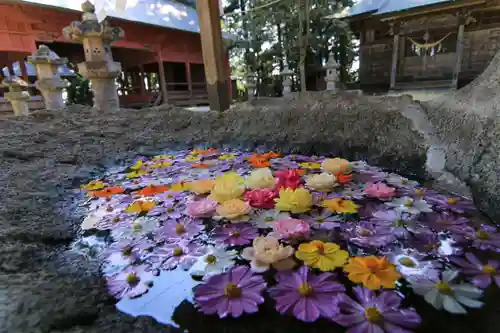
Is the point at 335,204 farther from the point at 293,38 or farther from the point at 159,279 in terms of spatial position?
the point at 293,38

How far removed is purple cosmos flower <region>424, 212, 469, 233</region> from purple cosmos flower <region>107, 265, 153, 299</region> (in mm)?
1076

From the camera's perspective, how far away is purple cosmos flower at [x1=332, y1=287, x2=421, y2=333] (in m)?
0.72

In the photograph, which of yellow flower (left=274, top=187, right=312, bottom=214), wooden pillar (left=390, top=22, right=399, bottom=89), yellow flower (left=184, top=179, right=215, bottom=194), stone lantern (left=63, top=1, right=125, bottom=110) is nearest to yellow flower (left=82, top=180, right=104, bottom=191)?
yellow flower (left=184, top=179, right=215, bottom=194)

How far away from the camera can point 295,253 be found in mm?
1044

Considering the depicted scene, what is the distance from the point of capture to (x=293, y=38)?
40.0 ft

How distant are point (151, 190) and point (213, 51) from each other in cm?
228

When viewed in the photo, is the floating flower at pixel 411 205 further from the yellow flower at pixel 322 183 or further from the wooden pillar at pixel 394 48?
the wooden pillar at pixel 394 48

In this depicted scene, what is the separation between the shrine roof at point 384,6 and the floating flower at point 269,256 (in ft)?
31.4

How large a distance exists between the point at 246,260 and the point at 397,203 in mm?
823

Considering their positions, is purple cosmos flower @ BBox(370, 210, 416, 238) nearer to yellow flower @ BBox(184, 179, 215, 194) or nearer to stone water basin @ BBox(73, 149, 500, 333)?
stone water basin @ BBox(73, 149, 500, 333)

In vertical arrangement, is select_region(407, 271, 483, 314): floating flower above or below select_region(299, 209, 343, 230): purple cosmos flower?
below

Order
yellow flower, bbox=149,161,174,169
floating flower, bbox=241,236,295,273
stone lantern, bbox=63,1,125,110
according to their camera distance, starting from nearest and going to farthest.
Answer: floating flower, bbox=241,236,295,273
yellow flower, bbox=149,161,174,169
stone lantern, bbox=63,1,125,110

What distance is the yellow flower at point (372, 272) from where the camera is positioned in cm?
88

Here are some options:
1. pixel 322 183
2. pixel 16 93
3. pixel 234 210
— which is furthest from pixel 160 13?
pixel 234 210
